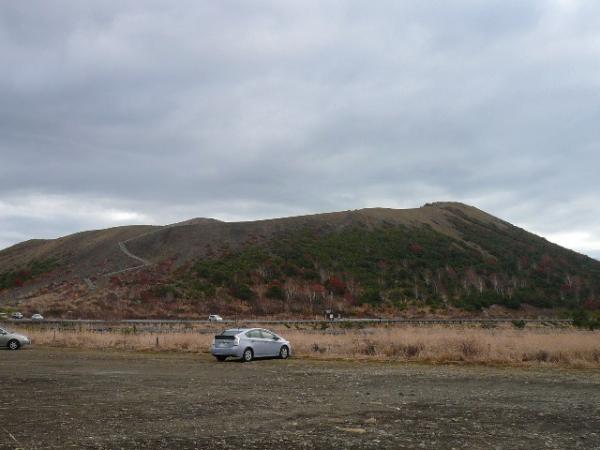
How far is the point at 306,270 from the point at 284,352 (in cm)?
5798

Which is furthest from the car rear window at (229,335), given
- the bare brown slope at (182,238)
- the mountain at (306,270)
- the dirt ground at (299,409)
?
the bare brown slope at (182,238)

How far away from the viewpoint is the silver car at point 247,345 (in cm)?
2508

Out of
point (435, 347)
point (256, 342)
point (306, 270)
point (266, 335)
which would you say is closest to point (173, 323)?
point (266, 335)

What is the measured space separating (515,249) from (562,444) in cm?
10589

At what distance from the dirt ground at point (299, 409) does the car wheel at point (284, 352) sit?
7.03m

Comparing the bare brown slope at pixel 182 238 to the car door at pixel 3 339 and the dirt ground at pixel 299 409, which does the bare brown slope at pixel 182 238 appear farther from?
the dirt ground at pixel 299 409

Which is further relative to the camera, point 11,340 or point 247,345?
point 11,340

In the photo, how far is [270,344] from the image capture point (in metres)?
26.5

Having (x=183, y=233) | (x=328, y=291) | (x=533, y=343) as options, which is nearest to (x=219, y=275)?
(x=328, y=291)

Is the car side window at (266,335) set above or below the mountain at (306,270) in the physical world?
below

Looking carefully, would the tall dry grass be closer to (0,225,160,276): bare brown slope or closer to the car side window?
the car side window

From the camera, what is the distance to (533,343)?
988 inches

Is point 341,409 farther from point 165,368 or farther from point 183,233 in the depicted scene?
point 183,233

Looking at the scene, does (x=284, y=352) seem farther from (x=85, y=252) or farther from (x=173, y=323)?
(x=85, y=252)
